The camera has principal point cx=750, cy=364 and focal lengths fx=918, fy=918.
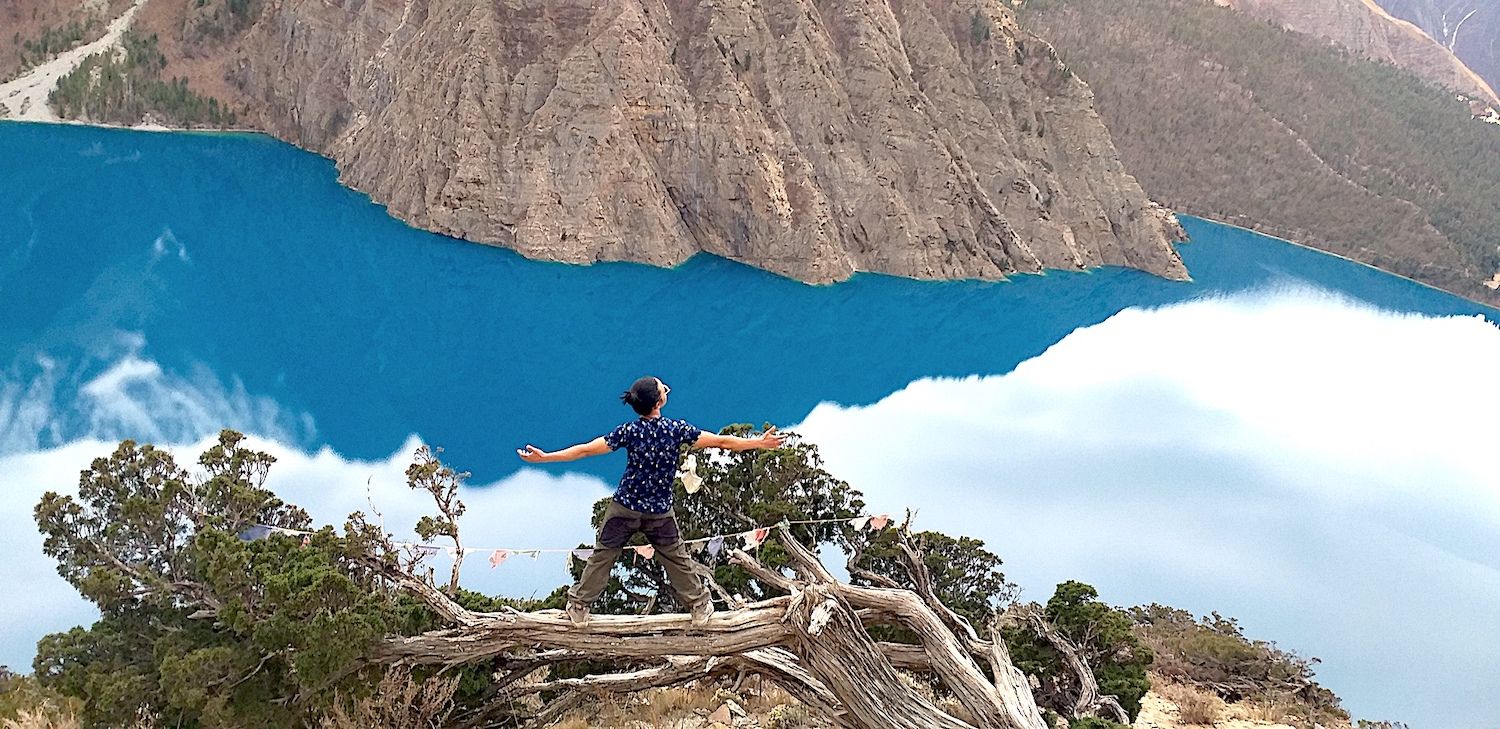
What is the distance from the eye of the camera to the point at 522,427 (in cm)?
1736

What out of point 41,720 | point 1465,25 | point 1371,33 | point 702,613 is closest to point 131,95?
point 41,720

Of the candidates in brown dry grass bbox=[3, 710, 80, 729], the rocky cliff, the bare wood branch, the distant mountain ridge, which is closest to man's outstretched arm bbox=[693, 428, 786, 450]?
the bare wood branch

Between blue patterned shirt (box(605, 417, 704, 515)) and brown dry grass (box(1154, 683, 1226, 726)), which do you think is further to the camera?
brown dry grass (box(1154, 683, 1226, 726))

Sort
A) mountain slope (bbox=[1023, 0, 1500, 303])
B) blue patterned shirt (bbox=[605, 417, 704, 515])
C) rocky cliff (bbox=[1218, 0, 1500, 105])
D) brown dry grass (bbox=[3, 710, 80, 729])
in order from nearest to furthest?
blue patterned shirt (bbox=[605, 417, 704, 515]) → brown dry grass (bbox=[3, 710, 80, 729]) → mountain slope (bbox=[1023, 0, 1500, 303]) → rocky cliff (bbox=[1218, 0, 1500, 105])

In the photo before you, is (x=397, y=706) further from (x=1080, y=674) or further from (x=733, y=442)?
(x=1080, y=674)

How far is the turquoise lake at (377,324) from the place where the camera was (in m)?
16.4

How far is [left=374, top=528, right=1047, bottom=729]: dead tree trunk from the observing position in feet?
16.0

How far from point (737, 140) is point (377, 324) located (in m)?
18.3

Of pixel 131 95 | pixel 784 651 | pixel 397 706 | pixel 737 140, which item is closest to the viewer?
pixel 397 706

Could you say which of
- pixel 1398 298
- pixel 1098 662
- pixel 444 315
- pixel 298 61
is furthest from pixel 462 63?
pixel 1398 298

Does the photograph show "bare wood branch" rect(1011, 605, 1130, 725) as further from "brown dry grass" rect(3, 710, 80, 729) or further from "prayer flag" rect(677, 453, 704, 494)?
"brown dry grass" rect(3, 710, 80, 729)

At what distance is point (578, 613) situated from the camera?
4918 mm

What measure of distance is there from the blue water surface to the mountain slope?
1385 inches

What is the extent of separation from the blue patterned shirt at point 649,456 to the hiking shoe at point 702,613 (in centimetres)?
60
